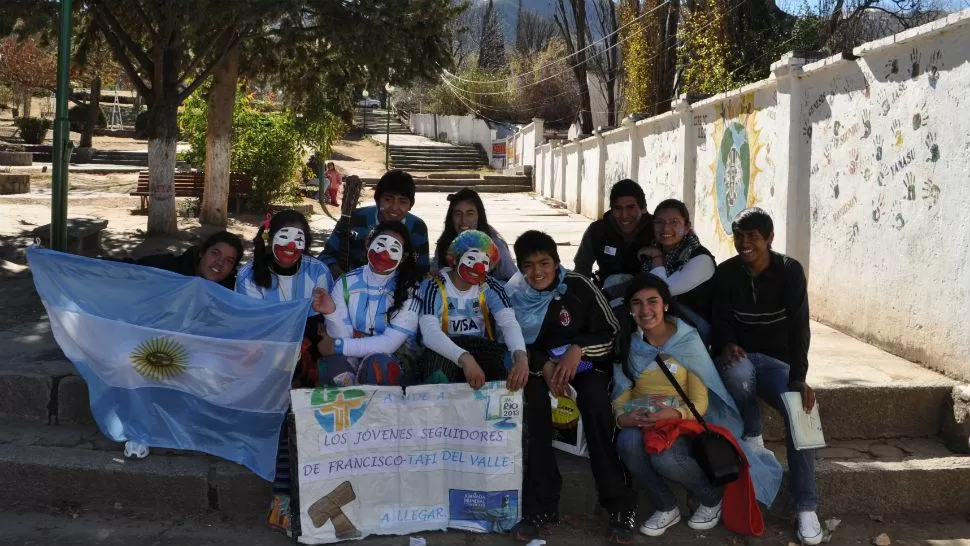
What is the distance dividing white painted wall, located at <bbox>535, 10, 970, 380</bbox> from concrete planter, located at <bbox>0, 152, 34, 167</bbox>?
919 inches

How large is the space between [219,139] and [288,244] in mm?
10675

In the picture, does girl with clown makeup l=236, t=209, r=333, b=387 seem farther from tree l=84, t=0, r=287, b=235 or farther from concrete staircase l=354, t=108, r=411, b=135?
concrete staircase l=354, t=108, r=411, b=135

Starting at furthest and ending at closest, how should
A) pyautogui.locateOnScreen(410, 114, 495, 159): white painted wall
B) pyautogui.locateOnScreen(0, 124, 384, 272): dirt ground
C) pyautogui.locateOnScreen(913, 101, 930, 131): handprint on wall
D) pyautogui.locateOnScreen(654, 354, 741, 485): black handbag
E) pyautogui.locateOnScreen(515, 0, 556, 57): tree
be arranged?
1. pyautogui.locateOnScreen(515, 0, 556, 57): tree
2. pyautogui.locateOnScreen(410, 114, 495, 159): white painted wall
3. pyautogui.locateOnScreen(0, 124, 384, 272): dirt ground
4. pyautogui.locateOnScreen(913, 101, 930, 131): handprint on wall
5. pyautogui.locateOnScreen(654, 354, 741, 485): black handbag

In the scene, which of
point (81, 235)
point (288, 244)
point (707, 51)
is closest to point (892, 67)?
point (288, 244)

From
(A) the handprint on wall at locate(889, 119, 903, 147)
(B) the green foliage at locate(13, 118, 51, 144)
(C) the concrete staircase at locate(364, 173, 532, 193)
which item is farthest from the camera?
(B) the green foliage at locate(13, 118, 51, 144)

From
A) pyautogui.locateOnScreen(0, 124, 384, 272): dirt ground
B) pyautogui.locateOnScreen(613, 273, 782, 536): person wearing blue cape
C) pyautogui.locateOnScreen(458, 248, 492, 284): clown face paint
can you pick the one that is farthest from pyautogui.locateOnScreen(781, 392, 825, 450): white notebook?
pyautogui.locateOnScreen(0, 124, 384, 272): dirt ground

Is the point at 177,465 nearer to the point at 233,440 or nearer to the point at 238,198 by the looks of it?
the point at 233,440

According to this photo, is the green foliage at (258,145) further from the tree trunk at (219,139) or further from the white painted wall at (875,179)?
the white painted wall at (875,179)

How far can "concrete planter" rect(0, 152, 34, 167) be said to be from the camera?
1039 inches

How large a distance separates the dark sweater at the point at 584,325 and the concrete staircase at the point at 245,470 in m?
0.68

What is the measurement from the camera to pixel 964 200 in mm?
5570

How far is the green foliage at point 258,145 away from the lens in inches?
709

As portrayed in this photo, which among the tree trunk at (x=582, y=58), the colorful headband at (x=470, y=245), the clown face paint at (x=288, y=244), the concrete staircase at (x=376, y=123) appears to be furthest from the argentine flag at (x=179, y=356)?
the concrete staircase at (x=376, y=123)

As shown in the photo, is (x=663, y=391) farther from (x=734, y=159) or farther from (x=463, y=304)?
(x=734, y=159)
